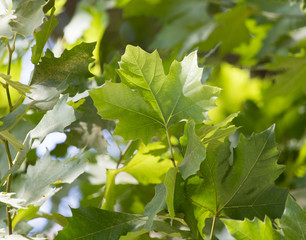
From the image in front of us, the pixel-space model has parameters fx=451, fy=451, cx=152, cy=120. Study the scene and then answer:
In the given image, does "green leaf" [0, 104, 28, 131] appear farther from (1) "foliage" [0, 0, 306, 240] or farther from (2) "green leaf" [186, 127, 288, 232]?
(2) "green leaf" [186, 127, 288, 232]

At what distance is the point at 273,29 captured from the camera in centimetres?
95

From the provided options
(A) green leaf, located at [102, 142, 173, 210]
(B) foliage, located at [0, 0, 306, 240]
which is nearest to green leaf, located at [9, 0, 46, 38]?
(B) foliage, located at [0, 0, 306, 240]

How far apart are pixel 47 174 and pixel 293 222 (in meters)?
0.15

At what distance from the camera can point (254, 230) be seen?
0.73 ft

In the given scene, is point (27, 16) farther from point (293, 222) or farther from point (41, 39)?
point (293, 222)

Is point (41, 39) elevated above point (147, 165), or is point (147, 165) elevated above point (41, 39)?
point (41, 39)

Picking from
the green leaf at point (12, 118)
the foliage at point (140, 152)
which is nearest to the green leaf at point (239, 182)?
the foliage at point (140, 152)

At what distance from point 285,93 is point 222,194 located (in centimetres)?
47

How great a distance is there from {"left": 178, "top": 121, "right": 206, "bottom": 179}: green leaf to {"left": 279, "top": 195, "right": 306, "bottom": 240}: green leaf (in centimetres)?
5

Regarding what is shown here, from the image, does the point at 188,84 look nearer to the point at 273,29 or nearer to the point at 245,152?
the point at 245,152

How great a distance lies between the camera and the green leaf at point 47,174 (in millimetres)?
265

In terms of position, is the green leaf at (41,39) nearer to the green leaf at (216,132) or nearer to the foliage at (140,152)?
the foliage at (140,152)

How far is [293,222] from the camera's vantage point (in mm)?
220

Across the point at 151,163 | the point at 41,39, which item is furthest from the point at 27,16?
the point at 151,163
